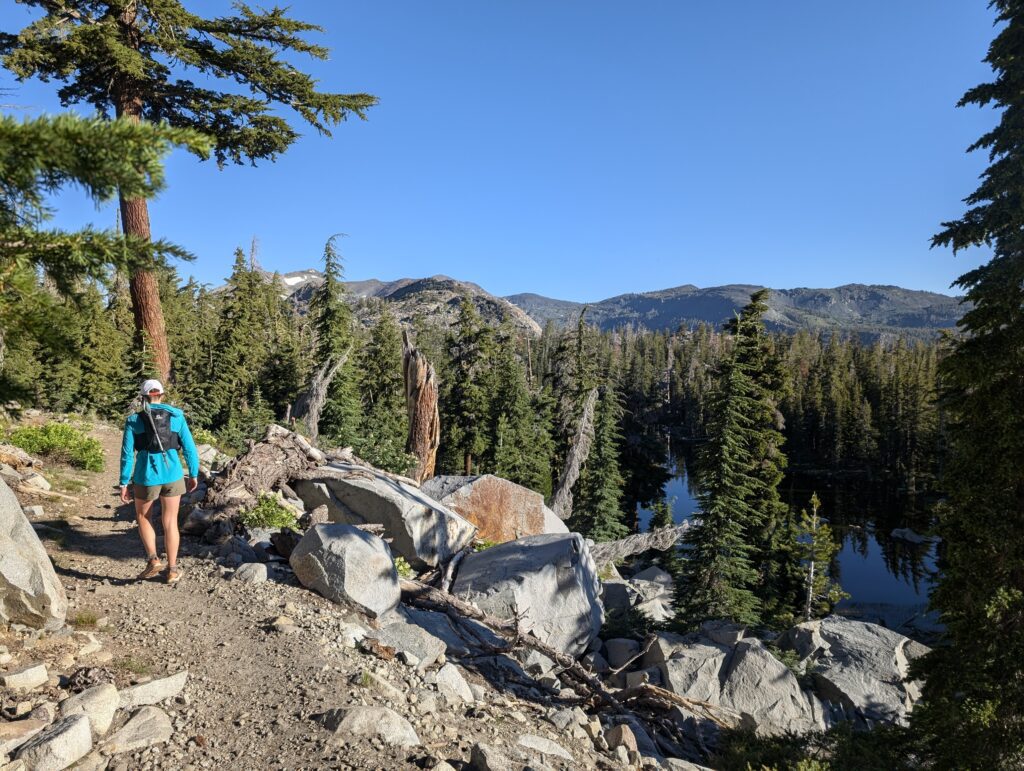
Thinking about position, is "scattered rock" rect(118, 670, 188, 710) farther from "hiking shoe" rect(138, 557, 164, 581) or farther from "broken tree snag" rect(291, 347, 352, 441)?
"broken tree snag" rect(291, 347, 352, 441)

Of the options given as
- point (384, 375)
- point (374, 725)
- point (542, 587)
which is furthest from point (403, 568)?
point (384, 375)

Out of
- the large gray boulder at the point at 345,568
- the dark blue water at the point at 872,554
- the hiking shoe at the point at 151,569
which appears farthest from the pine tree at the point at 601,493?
the hiking shoe at the point at 151,569

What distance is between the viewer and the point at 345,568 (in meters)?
6.78

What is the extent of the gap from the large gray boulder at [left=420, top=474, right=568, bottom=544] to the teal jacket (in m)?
7.28

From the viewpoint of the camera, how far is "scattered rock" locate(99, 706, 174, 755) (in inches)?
148

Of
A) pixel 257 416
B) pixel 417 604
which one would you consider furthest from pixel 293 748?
pixel 257 416

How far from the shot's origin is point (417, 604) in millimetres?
8195

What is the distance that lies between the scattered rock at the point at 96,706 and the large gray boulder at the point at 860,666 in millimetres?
13148

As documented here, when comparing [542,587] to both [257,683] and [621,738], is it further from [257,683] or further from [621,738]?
[257,683]

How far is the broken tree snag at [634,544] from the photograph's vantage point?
19.0 metres

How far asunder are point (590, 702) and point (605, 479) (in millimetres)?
21488

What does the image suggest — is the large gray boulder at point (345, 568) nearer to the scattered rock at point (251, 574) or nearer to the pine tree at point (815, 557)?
the scattered rock at point (251, 574)

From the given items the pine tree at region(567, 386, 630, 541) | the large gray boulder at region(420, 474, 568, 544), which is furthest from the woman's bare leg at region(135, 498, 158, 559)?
the pine tree at region(567, 386, 630, 541)

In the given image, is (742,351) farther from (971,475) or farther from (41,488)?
(41,488)
